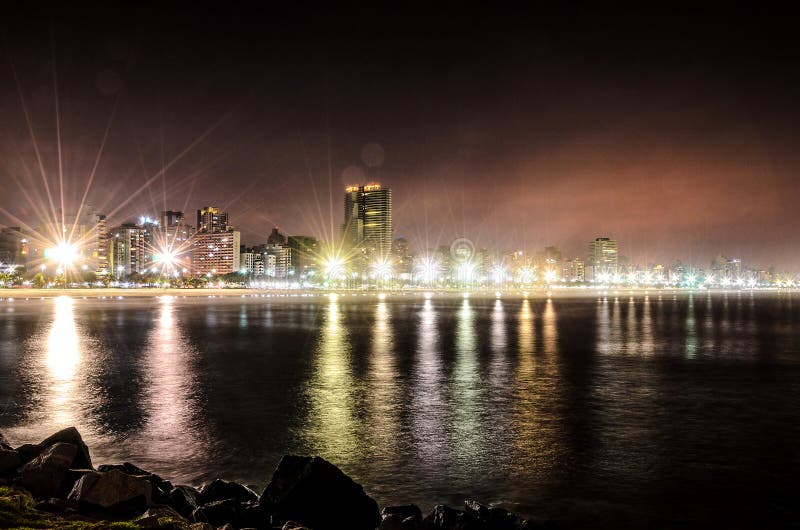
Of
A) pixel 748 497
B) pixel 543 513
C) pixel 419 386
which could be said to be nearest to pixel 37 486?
pixel 543 513

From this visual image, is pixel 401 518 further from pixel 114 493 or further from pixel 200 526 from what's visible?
pixel 114 493

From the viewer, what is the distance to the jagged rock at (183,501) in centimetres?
736

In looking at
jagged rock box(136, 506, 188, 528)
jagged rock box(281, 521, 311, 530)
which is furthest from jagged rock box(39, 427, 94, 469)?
jagged rock box(281, 521, 311, 530)

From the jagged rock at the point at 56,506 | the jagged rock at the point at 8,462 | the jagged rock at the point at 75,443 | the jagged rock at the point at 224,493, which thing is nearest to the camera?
the jagged rock at the point at 56,506

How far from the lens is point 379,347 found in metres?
26.3

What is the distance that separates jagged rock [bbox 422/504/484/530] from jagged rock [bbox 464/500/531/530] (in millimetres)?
125

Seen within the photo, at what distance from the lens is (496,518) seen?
729cm

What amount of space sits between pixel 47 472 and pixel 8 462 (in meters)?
1.02

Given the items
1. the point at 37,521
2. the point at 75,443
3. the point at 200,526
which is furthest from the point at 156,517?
the point at 75,443

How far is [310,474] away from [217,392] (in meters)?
9.37

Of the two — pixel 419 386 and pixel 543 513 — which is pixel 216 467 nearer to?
pixel 543 513

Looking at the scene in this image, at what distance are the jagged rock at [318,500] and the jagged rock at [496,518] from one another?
1207 mm

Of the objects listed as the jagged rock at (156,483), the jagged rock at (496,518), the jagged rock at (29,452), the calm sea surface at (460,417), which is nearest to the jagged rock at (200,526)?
the jagged rock at (156,483)

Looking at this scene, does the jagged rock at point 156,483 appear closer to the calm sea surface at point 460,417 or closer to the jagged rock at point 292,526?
the calm sea surface at point 460,417
